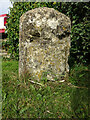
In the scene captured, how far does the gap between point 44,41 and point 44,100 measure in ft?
3.81

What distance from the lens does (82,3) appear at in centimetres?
394

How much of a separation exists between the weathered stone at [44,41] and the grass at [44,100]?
0.97 ft

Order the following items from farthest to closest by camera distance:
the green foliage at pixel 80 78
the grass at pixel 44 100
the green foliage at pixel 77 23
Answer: the green foliage at pixel 77 23 → the green foliage at pixel 80 78 → the grass at pixel 44 100

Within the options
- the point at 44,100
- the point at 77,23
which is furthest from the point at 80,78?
the point at 77,23

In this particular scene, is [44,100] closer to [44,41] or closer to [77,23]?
[44,41]

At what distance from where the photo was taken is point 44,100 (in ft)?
7.70

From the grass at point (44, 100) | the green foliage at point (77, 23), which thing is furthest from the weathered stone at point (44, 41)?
the green foliage at point (77, 23)

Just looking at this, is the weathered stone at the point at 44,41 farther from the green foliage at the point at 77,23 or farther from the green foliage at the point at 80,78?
the green foliage at the point at 77,23

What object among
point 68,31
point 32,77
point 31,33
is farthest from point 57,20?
point 32,77

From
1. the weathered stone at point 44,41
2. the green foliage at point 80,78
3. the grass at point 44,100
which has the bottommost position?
the grass at point 44,100

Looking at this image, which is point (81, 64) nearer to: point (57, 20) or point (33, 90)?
point (57, 20)

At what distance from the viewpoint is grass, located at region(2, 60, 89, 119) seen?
2.07 metres

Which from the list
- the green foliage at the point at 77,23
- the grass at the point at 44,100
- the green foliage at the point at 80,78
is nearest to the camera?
the grass at the point at 44,100

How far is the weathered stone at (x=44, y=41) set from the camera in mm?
2854
